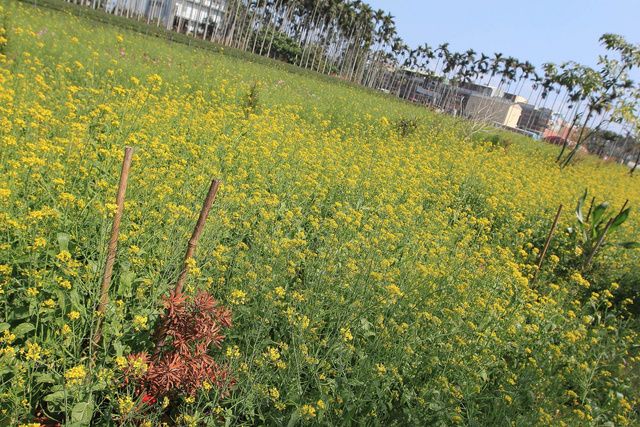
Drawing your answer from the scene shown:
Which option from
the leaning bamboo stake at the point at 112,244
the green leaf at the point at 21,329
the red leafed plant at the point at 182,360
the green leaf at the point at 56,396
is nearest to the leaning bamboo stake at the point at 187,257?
the red leafed plant at the point at 182,360

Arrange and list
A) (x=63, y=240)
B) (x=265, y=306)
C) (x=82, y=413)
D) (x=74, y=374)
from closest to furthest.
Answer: (x=74, y=374)
(x=82, y=413)
(x=63, y=240)
(x=265, y=306)

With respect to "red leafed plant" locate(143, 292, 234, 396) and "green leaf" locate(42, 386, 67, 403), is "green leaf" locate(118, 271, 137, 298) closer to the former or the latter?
"red leafed plant" locate(143, 292, 234, 396)

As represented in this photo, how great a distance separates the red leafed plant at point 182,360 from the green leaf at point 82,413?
6.9 inches

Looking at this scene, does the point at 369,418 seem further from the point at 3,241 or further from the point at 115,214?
the point at 3,241

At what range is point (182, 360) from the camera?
1970 millimetres

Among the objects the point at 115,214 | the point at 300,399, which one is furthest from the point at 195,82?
the point at 300,399

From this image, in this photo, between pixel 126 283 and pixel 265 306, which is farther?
pixel 265 306

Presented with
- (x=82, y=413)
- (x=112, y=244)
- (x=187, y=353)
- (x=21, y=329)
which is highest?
(x=112, y=244)

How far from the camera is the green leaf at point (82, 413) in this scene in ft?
5.79

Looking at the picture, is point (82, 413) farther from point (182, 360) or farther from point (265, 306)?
point (265, 306)

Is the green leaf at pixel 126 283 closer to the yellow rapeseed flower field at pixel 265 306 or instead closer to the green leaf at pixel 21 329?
the yellow rapeseed flower field at pixel 265 306

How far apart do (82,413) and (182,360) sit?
45cm

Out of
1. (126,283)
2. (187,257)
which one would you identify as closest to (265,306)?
(187,257)

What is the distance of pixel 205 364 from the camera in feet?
6.53
